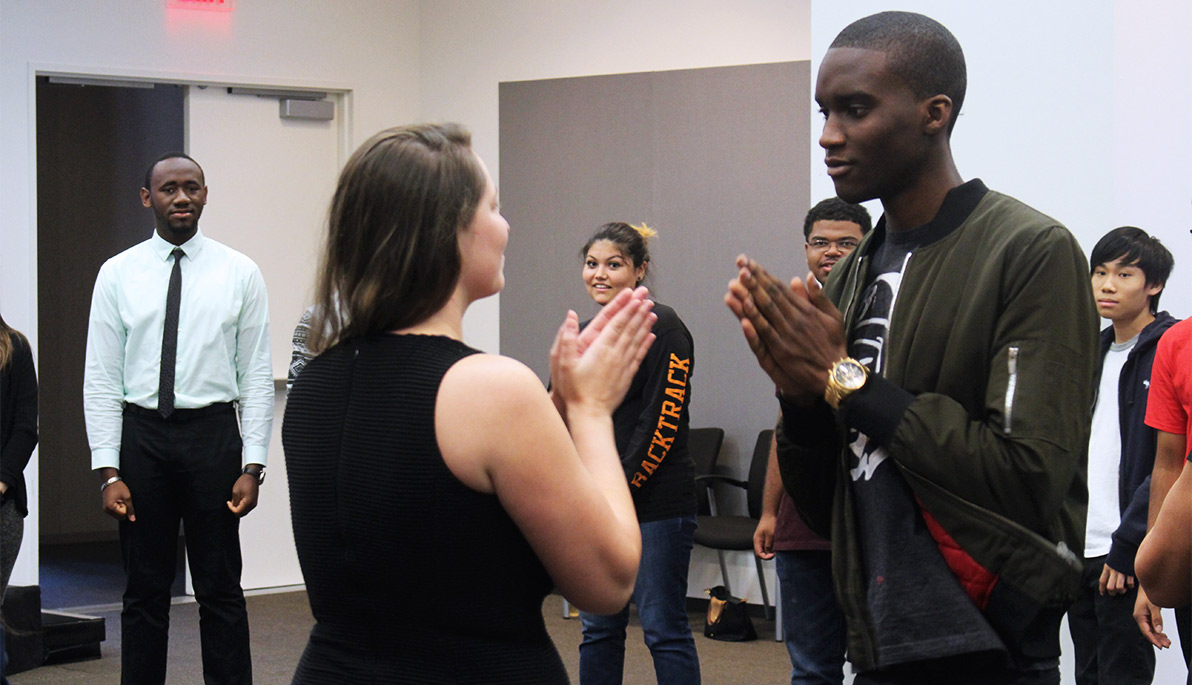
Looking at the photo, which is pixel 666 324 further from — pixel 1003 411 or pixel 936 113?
pixel 1003 411

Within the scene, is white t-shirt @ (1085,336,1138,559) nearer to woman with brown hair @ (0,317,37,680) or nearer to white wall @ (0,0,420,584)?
woman with brown hair @ (0,317,37,680)

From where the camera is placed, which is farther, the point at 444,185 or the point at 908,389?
the point at 908,389

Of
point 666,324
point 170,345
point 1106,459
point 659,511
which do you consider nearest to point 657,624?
point 659,511

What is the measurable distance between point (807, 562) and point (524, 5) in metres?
4.56

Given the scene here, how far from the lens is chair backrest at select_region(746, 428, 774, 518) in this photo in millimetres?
5816

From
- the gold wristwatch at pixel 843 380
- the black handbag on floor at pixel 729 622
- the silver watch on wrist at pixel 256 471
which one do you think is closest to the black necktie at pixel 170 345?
the silver watch on wrist at pixel 256 471

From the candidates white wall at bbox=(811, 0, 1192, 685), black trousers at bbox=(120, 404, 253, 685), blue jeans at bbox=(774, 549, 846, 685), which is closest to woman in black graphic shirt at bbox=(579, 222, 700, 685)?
blue jeans at bbox=(774, 549, 846, 685)

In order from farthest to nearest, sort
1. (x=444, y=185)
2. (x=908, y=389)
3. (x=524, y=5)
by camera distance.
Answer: (x=524, y=5)
(x=908, y=389)
(x=444, y=185)

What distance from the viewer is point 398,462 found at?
1.37m

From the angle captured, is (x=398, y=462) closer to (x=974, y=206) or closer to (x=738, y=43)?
(x=974, y=206)

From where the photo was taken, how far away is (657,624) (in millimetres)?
3578

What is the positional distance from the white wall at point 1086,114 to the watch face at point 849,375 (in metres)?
2.23

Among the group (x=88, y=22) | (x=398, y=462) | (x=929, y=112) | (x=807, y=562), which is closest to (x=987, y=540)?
(x=929, y=112)

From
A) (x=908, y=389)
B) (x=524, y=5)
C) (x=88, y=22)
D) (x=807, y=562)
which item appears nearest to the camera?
(x=908, y=389)
